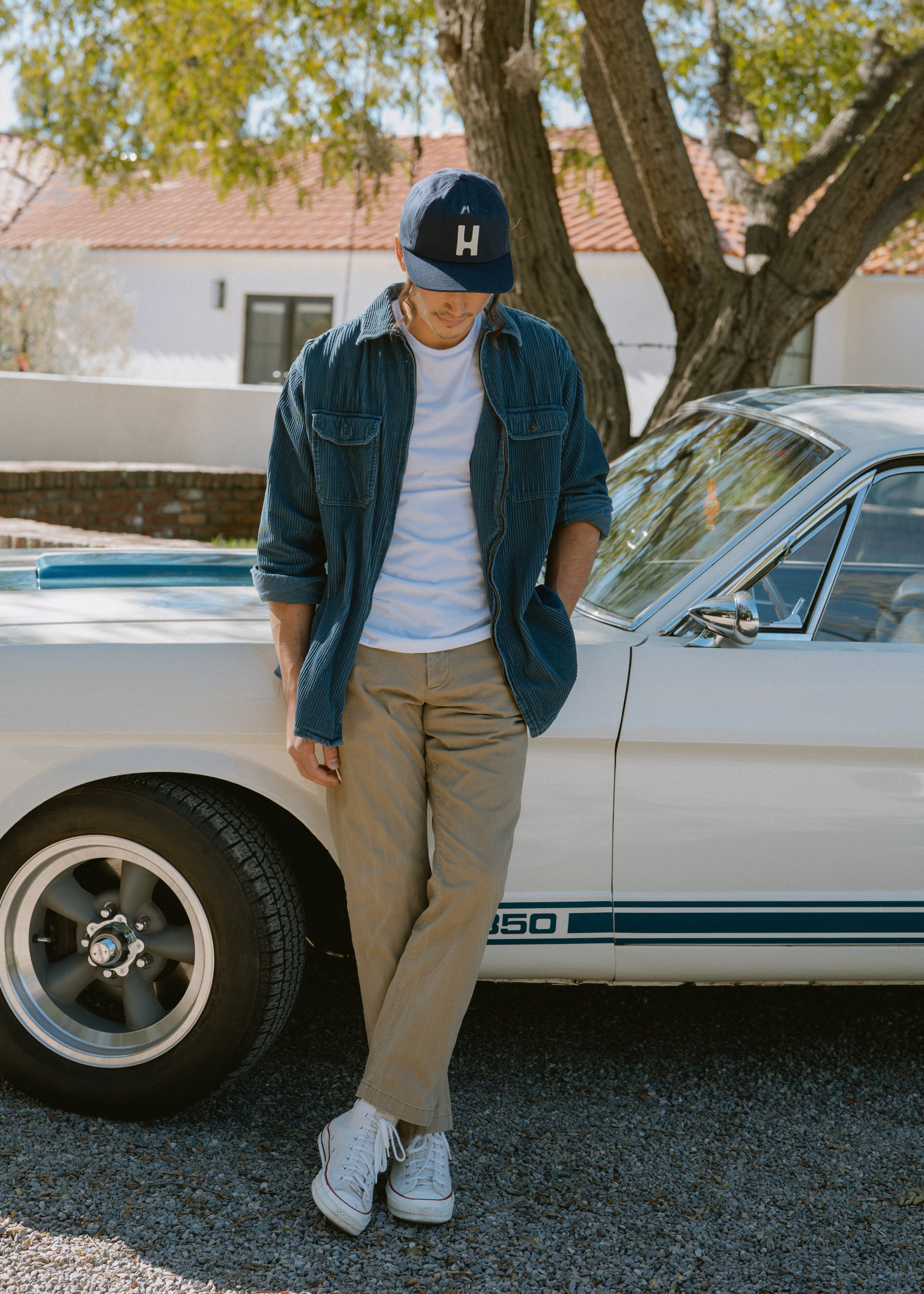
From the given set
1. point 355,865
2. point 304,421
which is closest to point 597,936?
point 355,865

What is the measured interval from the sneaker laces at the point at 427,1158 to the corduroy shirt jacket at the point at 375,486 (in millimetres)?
807

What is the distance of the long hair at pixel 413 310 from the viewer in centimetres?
257

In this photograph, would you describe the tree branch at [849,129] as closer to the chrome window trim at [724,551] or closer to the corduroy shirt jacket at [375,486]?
the chrome window trim at [724,551]

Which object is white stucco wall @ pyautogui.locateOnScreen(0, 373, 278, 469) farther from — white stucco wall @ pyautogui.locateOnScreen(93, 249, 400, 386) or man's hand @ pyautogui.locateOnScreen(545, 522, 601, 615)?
man's hand @ pyautogui.locateOnScreen(545, 522, 601, 615)

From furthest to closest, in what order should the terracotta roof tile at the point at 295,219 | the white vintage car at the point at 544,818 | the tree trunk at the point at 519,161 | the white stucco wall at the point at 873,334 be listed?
the white stucco wall at the point at 873,334 → the terracotta roof tile at the point at 295,219 → the tree trunk at the point at 519,161 → the white vintage car at the point at 544,818

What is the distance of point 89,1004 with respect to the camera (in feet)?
10.2

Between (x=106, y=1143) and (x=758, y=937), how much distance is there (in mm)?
1411

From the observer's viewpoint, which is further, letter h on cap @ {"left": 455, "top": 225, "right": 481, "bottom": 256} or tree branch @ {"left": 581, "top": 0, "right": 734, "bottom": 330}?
tree branch @ {"left": 581, "top": 0, "right": 734, "bottom": 330}

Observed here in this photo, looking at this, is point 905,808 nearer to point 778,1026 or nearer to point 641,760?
point 641,760

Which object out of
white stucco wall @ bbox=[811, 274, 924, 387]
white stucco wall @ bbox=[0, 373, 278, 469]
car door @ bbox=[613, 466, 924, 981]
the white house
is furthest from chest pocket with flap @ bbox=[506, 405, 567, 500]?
white stucco wall @ bbox=[811, 274, 924, 387]

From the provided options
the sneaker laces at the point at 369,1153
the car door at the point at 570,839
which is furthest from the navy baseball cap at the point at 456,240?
the sneaker laces at the point at 369,1153

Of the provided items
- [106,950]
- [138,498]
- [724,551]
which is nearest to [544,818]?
[724,551]

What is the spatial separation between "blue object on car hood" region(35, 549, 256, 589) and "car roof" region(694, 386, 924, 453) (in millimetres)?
1362

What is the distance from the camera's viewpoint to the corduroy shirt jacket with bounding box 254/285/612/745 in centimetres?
255
